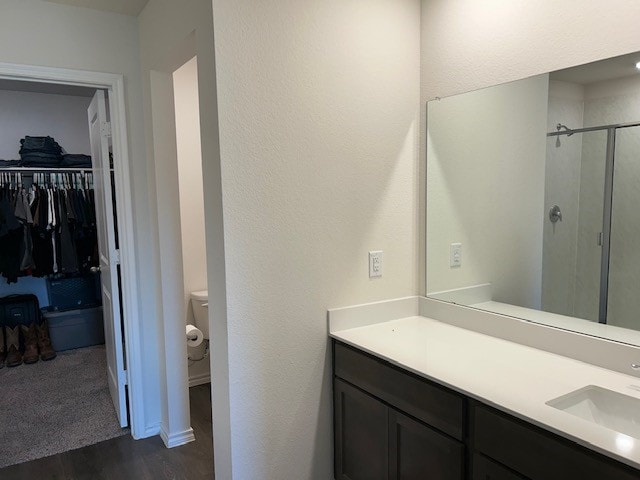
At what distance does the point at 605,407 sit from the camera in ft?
4.65

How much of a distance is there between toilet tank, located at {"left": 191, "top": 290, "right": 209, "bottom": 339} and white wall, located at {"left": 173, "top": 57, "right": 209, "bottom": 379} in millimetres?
61

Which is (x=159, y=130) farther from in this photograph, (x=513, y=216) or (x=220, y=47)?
(x=513, y=216)

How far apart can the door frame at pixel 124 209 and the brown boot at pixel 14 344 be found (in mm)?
1982

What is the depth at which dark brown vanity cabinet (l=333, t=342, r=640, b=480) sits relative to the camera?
1193mm

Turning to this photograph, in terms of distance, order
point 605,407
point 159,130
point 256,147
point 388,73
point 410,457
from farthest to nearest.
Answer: point 159,130
point 388,73
point 256,147
point 410,457
point 605,407

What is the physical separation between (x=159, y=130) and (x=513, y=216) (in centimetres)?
182

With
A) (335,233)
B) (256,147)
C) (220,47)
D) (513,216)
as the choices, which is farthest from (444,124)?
(220,47)

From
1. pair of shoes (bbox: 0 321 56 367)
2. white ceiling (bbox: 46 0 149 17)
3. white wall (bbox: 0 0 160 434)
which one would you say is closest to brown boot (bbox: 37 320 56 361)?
pair of shoes (bbox: 0 321 56 367)

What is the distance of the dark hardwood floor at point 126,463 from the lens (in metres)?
2.45

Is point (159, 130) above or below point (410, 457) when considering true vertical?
above

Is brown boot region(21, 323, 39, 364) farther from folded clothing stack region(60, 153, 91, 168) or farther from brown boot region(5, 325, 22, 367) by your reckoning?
folded clothing stack region(60, 153, 91, 168)

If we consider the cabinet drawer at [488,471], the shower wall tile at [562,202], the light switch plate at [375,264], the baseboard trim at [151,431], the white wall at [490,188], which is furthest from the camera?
the baseboard trim at [151,431]

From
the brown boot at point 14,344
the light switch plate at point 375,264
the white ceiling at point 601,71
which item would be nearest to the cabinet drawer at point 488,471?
the light switch plate at point 375,264

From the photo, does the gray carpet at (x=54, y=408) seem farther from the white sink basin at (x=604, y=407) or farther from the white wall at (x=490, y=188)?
the white sink basin at (x=604, y=407)
